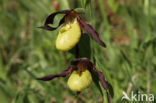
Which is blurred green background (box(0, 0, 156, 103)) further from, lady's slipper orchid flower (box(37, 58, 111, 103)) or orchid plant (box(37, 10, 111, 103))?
lady's slipper orchid flower (box(37, 58, 111, 103))

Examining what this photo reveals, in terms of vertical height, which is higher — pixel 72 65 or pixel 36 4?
pixel 36 4

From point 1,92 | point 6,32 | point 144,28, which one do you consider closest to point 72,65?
point 1,92

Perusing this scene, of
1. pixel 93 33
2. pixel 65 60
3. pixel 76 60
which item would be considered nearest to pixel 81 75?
pixel 76 60

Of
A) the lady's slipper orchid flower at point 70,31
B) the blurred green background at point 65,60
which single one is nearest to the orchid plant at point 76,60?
the lady's slipper orchid flower at point 70,31

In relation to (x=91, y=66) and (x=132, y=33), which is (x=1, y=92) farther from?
(x=132, y=33)

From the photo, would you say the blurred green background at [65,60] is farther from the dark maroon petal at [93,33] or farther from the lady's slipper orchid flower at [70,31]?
the dark maroon petal at [93,33]
